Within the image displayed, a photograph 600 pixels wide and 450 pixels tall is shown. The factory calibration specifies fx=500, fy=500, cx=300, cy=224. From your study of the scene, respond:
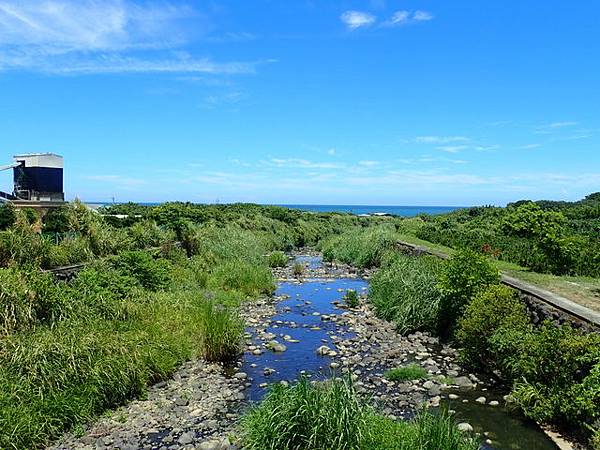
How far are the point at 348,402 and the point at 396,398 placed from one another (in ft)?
10.9

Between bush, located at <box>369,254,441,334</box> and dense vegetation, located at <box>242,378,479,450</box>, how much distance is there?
815 cm

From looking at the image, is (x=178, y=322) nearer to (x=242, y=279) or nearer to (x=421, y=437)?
(x=421, y=437)

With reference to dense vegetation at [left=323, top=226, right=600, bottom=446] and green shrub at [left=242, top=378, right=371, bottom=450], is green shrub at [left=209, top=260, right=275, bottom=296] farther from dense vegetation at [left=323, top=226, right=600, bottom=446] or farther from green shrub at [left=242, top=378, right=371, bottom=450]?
green shrub at [left=242, top=378, right=371, bottom=450]

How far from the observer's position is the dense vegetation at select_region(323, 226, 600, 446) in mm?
8734

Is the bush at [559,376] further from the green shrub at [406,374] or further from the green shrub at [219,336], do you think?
the green shrub at [219,336]

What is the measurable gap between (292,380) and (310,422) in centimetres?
417

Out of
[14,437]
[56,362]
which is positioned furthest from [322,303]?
[14,437]

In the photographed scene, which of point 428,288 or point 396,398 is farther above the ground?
point 428,288

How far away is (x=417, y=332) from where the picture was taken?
15891 mm

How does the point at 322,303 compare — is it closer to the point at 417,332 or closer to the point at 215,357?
the point at 417,332

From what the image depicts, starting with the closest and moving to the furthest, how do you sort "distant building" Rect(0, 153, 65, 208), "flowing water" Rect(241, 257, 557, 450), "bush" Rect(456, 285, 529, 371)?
"flowing water" Rect(241, 257, 557, 450), "bush" Rect(456, 285, 529, 371), "distant building" Rect(0, 153, 65, 208)

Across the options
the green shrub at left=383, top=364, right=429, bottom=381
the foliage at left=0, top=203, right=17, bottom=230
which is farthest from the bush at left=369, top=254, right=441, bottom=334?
the foliage at left=0, top=203, right=17, bottom=230

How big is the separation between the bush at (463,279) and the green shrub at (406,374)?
3142 mm

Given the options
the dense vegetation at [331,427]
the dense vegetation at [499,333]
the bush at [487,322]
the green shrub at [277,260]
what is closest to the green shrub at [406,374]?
the dense vegetation at [499,333]
